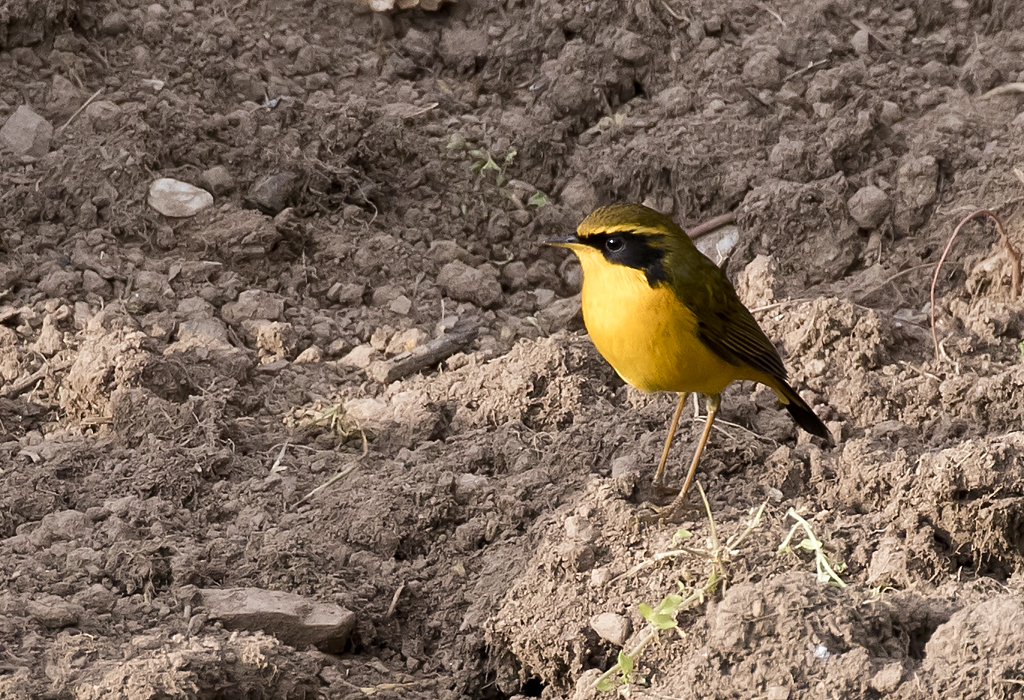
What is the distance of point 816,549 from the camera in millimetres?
4195

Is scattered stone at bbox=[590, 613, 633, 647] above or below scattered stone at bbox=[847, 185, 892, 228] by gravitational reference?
below

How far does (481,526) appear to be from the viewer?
15.6ft

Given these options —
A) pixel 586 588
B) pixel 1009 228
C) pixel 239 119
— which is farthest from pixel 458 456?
pixel 1009 228

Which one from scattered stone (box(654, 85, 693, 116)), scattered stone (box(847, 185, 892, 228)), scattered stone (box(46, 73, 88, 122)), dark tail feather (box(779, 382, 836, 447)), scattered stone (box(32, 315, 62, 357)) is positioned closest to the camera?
dark tail feather (box(779, 382, 836, 447))

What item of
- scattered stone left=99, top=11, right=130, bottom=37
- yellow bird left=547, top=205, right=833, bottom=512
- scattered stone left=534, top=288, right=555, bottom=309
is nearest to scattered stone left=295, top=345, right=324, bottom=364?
scattered stone left=534, top=288, right=555, bottom=309

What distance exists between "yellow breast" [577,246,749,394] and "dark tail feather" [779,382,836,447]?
0.46m

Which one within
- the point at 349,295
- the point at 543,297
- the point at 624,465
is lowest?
the point at 543,297

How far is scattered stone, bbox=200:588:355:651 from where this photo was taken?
4156 millimetres

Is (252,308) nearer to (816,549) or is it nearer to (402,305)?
(402,305)

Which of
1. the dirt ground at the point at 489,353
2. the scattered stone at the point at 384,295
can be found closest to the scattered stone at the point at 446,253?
the dirt ground at the point at 489,353

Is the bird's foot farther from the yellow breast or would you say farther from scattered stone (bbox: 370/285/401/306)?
scattered stone (bbox: 370/285/401/306)

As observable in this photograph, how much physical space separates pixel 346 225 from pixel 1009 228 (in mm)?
3537

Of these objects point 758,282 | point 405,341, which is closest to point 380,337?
point 405,341

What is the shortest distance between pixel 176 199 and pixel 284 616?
2.97 metres
